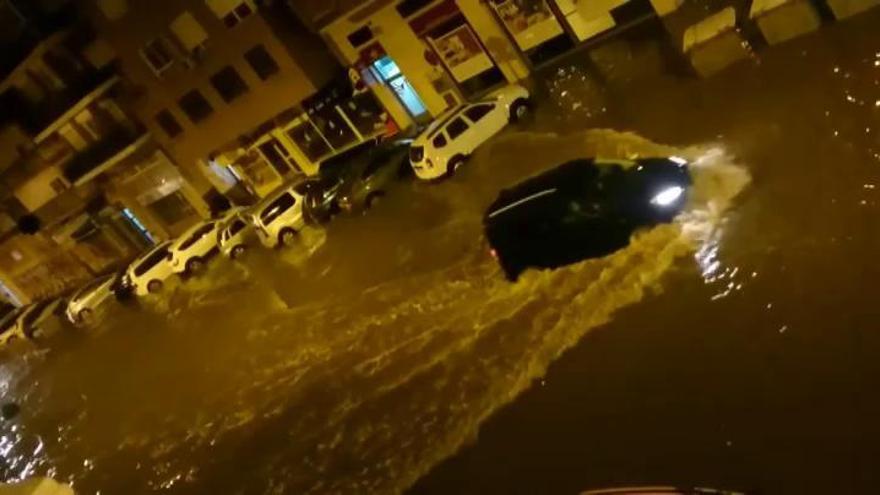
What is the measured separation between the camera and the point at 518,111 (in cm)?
2409

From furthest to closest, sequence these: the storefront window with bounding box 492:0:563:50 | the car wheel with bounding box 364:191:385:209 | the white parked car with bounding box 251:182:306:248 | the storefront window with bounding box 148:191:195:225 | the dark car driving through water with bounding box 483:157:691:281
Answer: the storefront window with bounding box 148:191:195:225 < the white parked car with bounding box 251:182:306:248 < the car wheel with bounding box 364:191:385:209 < the storefront window with bounding box 492:0:563:50 < the dark car driving through water with bounding box 483:157:691:281

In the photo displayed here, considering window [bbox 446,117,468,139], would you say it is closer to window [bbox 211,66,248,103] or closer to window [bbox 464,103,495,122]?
window [bbox 464,103,495,122]

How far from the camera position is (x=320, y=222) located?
1056 inches

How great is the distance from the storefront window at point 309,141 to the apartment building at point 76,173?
6.36 m

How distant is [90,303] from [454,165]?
1867cm

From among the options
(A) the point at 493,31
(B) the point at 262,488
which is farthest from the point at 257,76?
(B) the point at 262,488

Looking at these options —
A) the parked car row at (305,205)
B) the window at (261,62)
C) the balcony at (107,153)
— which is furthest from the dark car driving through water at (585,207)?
the balcony at (107,153)

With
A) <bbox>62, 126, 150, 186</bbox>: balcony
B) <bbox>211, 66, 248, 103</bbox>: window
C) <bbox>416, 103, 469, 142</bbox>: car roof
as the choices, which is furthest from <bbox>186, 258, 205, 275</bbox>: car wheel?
<bbox>416, 103, 469, 142</bbox>: car roof

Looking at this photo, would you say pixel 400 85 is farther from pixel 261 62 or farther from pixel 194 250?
pixel 194 250

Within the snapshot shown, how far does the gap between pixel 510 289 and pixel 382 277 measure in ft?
17.5

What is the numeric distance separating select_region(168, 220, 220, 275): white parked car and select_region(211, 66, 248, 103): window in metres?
5.20

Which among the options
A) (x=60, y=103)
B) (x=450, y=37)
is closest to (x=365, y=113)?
(x=450, y=37)

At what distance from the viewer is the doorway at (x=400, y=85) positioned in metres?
28.0

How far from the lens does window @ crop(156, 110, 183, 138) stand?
33.5m
